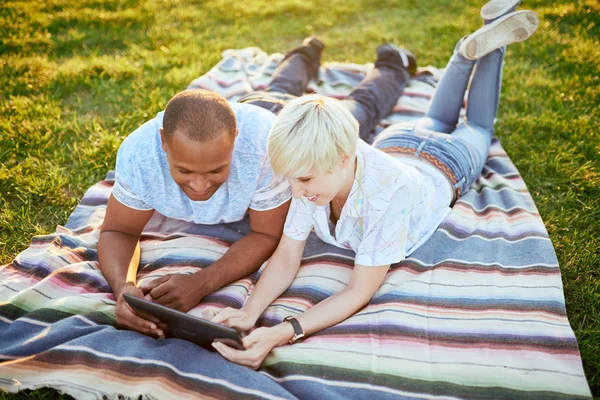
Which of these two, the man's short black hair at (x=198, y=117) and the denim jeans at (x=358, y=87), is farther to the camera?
the denim jeans at (x=358, y=87)

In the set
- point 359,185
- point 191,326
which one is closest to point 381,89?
point 359,185

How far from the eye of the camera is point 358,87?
15.0 ft

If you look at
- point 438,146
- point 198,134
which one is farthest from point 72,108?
point 438,146

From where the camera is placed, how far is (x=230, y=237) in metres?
3.36

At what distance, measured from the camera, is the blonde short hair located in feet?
7.37

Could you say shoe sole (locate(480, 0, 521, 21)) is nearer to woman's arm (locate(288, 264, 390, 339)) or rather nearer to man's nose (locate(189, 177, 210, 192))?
woman's arm (locate(288, 264, 390, 339))

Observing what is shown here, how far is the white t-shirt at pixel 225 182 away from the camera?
2.77 meters

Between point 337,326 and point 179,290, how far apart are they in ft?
2.98

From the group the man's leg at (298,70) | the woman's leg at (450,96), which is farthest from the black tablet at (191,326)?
the man's leg at (298,70)

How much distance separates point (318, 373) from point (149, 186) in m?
1.45

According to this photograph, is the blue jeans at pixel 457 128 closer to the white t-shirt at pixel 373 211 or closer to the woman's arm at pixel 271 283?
the white t-shirt at pixel 373 211

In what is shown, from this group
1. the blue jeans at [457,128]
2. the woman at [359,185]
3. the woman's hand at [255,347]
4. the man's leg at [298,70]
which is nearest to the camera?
the woman at [359,185]

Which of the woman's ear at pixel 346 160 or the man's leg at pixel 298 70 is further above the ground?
the man's leg at pixel 298 70

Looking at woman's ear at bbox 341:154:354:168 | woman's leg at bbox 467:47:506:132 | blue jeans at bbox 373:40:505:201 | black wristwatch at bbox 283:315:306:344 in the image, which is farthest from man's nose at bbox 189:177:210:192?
woman's leg at bbox 467:47:506:132
